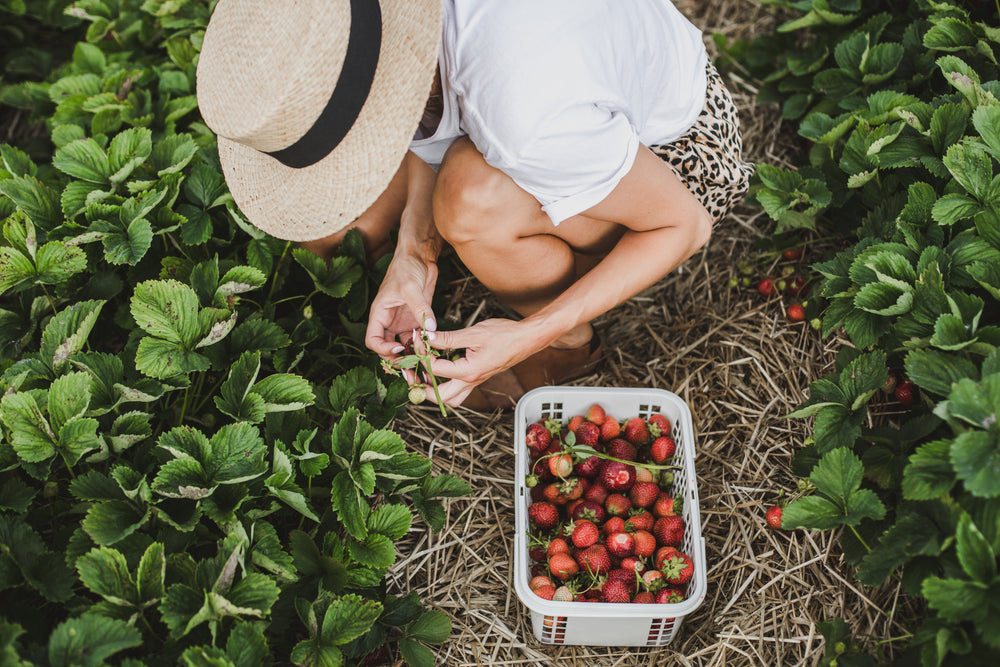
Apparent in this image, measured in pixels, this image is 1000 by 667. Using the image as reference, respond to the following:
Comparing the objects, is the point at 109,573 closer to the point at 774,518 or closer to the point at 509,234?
the point at 509,234

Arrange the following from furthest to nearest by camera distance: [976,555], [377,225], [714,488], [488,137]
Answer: [377,225]
[714,488]
[488,137]
[976,555]

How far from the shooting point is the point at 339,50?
1.18m

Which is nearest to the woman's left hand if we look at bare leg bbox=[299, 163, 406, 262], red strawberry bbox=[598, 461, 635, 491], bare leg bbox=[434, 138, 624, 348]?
bare leg bbox=[434, 138, 624, 348]

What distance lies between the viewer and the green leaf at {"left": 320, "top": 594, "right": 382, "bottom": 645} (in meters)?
1.32

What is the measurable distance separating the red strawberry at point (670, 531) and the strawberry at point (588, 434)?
257 mm

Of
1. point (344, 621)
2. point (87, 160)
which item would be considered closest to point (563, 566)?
point (344, 621)

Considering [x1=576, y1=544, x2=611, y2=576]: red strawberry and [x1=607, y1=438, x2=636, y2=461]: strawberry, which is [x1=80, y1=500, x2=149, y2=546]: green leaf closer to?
[x1=576, y1=544, x2=611, y2=576]: red strawberry

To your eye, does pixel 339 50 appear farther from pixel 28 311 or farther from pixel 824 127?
pixel 824 127

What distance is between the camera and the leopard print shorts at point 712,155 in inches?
65.4

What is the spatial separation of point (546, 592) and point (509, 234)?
79 centimetres

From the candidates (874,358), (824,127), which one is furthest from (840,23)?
(874,358)

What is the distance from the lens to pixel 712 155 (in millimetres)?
1696

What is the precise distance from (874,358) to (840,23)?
1.28 meters

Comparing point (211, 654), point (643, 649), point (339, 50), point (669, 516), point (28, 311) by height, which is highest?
point (339, 50)
